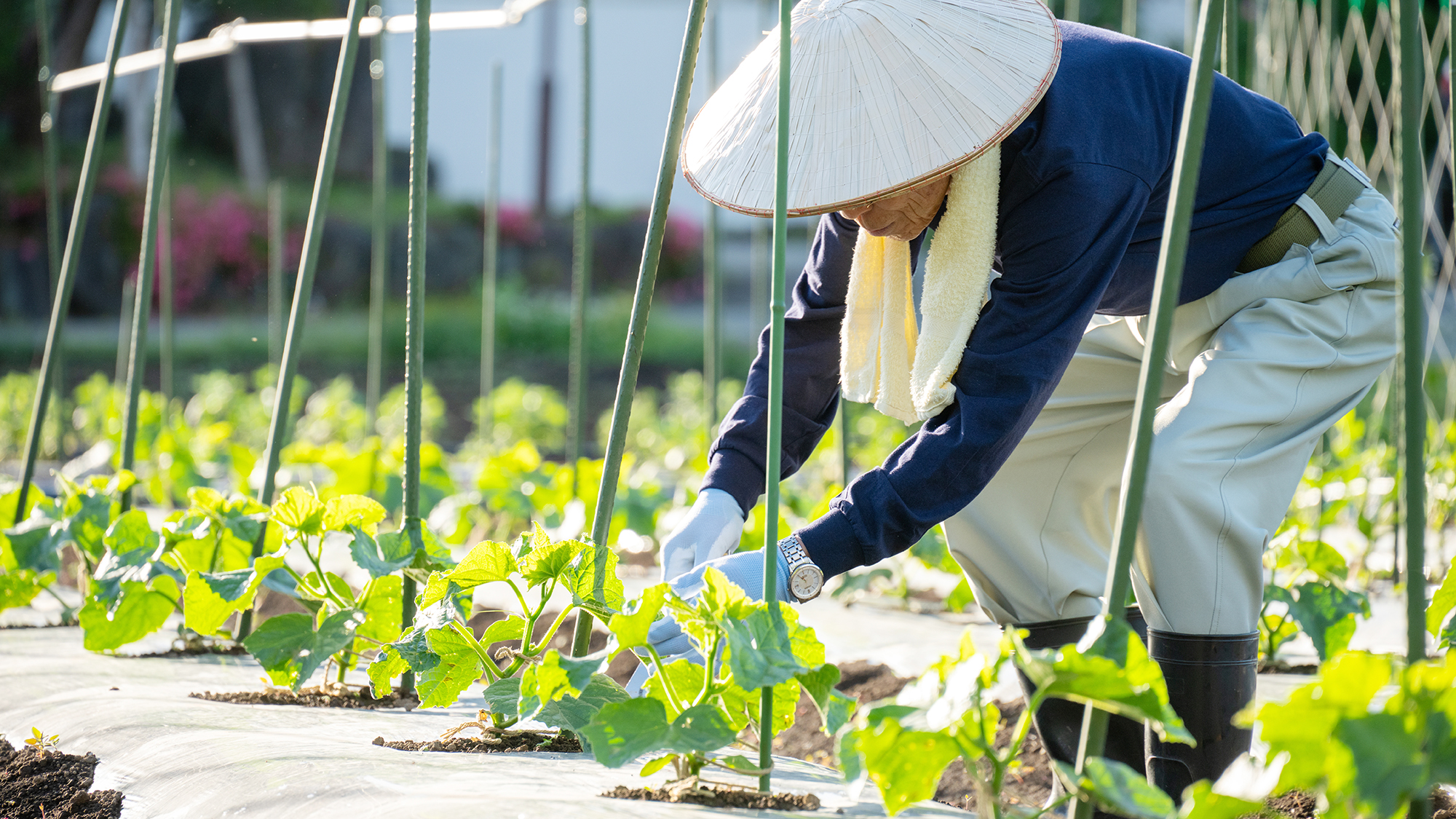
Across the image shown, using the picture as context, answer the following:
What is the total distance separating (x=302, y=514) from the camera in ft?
4.22

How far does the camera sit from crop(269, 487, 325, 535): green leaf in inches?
50.2

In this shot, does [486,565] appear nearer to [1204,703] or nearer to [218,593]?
[218,593]

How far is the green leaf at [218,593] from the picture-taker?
1251mm

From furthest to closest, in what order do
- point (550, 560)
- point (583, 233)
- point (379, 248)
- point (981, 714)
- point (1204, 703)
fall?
point (379, 248)
point (583, 233)
point (1204, 703)
point (550, 560)
point (981, 714)

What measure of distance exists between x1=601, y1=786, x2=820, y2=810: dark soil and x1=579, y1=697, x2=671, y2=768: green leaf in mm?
107

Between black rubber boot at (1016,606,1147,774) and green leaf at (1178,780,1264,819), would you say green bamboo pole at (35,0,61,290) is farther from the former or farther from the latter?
green leaf at (1178,780,1264,819)

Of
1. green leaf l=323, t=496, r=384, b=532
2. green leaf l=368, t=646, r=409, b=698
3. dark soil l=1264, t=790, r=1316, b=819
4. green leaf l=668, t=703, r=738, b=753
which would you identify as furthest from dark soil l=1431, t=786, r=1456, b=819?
green leaf l=323, t=496, r=384, b=532

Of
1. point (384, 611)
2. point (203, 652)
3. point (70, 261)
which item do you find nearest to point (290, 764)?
point (384, 611)

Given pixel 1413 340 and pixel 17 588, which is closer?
pixel 1413 340

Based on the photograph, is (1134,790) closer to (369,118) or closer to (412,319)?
(412,319)

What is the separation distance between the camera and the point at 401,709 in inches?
54.0

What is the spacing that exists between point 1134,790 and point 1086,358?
804 millimetres

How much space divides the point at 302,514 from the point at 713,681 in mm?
567

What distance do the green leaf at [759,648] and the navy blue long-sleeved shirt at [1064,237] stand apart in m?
0.24
